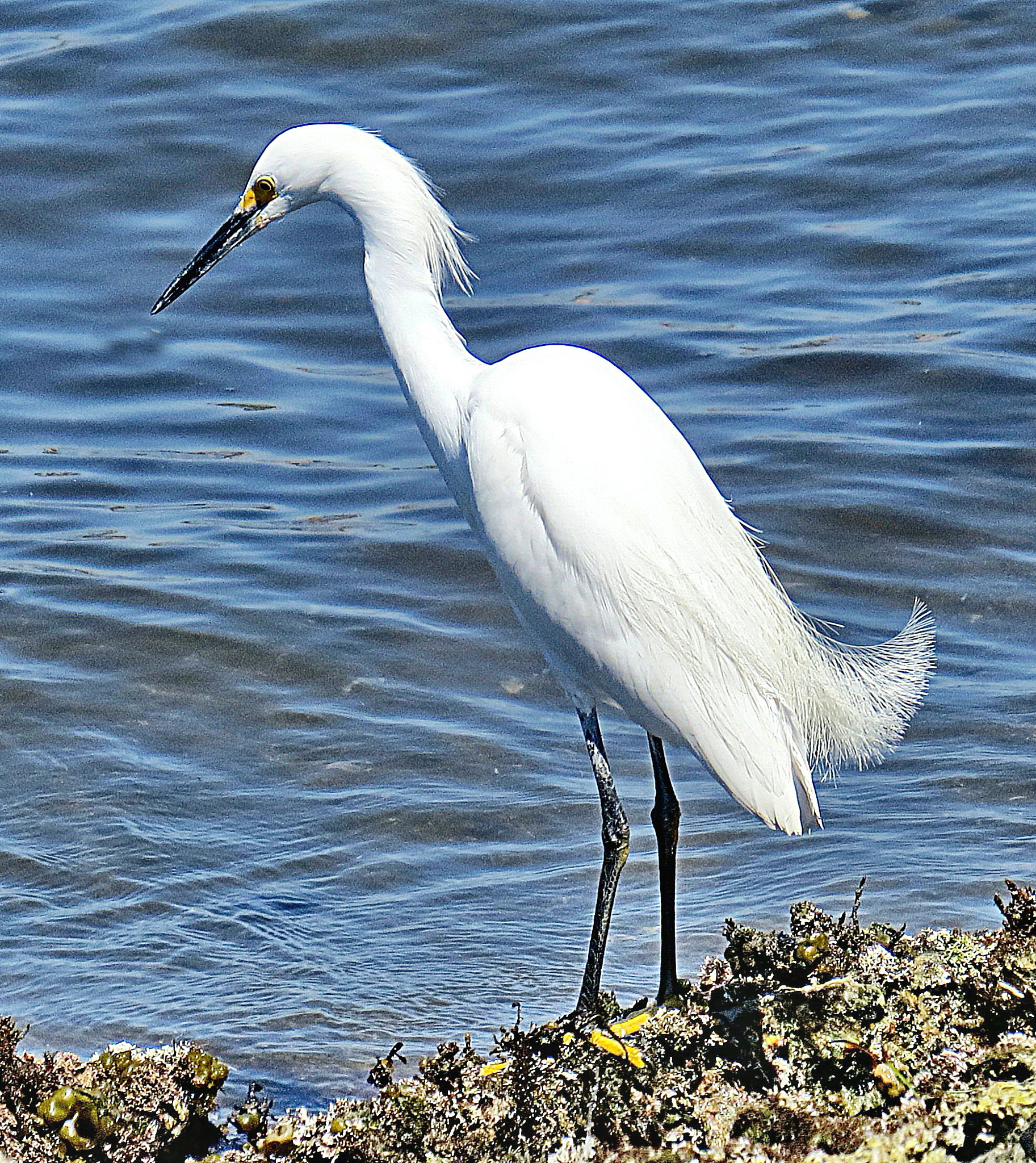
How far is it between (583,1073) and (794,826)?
0.88m

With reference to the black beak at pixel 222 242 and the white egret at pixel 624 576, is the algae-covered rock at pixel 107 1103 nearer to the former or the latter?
the white egret at pixel 624 576

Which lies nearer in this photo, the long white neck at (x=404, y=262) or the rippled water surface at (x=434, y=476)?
the long white neck at (x=404, y=262)

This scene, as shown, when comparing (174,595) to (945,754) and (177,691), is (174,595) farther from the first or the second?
(945,754)

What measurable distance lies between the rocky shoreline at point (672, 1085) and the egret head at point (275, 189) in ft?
6.90

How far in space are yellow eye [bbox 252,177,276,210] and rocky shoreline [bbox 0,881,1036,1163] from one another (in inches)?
83.0

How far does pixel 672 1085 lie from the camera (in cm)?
298

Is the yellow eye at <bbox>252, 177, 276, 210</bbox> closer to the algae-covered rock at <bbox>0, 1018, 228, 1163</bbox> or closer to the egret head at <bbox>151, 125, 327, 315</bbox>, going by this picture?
the egret head at <bbox>151, 125, 327, 315</bbox>

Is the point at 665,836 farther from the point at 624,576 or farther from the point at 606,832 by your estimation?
the point at 624,576

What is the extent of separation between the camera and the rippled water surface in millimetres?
4570

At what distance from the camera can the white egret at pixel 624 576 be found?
3.73 meters

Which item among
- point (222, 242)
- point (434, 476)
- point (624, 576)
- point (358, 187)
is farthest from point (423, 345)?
point (434, 476)

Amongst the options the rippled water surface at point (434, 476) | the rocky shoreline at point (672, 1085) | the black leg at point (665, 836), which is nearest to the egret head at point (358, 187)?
the black leg at point (665, 836)

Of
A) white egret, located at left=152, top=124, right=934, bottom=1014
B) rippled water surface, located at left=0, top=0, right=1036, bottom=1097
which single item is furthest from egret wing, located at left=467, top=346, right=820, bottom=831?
rippled water surface, located at left=0, top=0, right=1036, bottom=1097

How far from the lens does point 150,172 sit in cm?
1077
